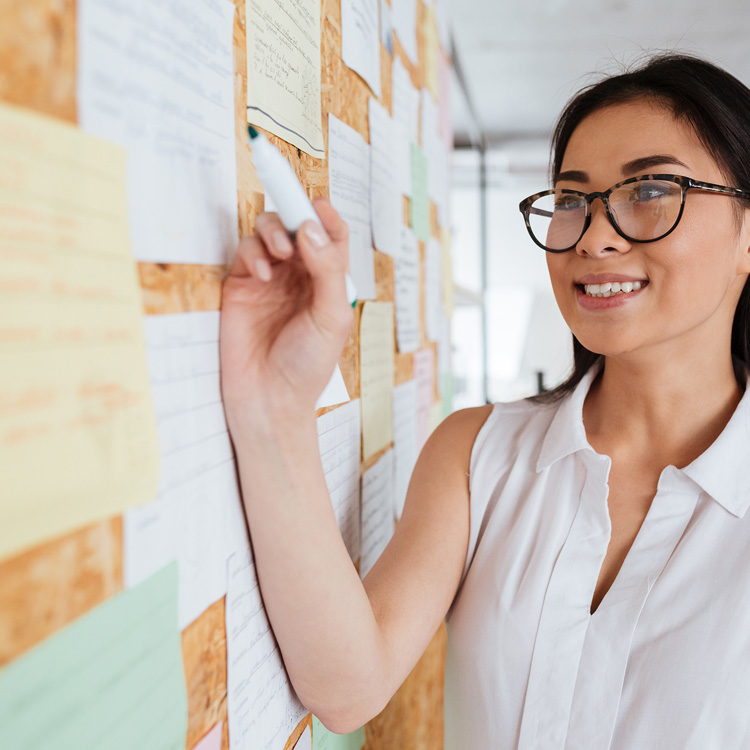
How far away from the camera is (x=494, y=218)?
311 inches

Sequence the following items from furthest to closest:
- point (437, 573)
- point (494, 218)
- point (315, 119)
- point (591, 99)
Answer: point (494, 218)
point (591, 99)
point (437, 573)
point (315, 119)

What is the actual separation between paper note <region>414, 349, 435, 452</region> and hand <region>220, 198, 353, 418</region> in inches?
33.0

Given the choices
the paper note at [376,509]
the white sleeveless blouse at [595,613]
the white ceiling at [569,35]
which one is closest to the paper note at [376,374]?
the paper note at [376,509]

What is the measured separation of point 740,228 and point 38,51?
917 mm

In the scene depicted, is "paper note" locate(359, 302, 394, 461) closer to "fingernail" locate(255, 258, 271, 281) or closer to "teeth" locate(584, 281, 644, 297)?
"teeth" locate(584, 281, 644, 297)

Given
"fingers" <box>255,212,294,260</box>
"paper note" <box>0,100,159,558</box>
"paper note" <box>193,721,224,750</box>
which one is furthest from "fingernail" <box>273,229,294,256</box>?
"paper note" <box>193,721,224,750</box>

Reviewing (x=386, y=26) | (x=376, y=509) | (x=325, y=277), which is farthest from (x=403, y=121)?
(x=325, y=277)

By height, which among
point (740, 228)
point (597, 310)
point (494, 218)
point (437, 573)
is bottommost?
point (437, 573)

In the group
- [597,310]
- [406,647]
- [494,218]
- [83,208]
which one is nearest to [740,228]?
[597,310]

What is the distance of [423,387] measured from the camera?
1.50 meters

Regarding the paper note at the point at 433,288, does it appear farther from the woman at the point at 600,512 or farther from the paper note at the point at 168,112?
the paper note at the point at 168,112

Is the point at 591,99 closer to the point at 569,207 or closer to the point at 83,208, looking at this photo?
the point at 569,207

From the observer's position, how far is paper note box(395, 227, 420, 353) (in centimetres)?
122

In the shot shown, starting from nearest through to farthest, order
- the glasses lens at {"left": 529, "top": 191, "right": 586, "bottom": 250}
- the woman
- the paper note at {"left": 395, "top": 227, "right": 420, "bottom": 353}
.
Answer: the woman, the glasses lens at {"left": 529, "top": 191, "right": 586, "bottom": 250}, the paper note at {"left": 395, "top": 227, "right": 420, "bottom": 353}
